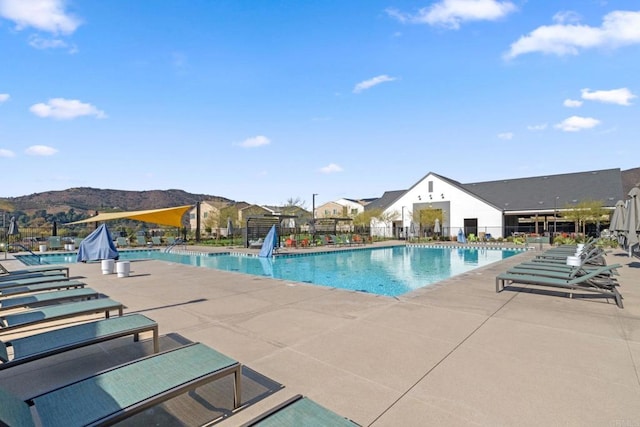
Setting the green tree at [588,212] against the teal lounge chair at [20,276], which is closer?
the teal lounge chair at [20,276]

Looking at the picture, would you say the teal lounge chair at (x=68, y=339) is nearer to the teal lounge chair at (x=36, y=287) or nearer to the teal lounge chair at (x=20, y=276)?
the teal lounge chair at (x=36, y=287)

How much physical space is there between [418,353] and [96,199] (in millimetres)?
97480

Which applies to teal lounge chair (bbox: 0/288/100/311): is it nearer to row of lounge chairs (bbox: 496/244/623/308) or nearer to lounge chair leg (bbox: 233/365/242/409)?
lounge chair leg (bbox: 233/365/242/409)

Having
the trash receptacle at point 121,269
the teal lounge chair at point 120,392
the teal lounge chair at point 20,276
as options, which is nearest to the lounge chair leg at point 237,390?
the teal lounge chair at point 120,392

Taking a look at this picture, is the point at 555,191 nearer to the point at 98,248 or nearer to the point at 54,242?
the point at 98,248

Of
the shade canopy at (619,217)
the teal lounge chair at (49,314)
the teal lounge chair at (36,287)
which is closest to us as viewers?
the teal lounge chair at (49,314)

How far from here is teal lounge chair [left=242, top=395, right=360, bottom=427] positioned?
73.1 inches

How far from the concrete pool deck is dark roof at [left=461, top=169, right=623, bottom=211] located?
28758mm

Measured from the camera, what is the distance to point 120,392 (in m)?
2.16

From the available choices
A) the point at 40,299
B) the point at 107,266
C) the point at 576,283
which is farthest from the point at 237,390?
the point at 107,266

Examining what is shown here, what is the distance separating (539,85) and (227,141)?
16.1 m

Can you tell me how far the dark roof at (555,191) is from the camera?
30.0 metres

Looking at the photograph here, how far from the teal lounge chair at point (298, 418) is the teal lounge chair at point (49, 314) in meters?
3.31

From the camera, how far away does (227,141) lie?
20.6 metres
